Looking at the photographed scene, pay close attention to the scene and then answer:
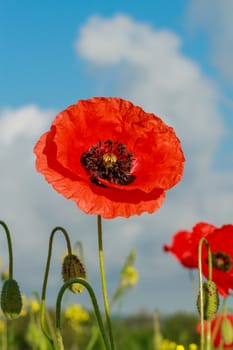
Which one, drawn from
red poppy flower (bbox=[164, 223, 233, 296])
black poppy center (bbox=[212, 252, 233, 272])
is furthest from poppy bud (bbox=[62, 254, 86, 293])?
black poppy center (bbox=[212, 252, 233, 272])

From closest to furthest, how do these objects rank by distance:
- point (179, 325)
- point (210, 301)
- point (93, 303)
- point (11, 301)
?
point (93, 303), point (210, 301), point (11, 301), point (179, 325)

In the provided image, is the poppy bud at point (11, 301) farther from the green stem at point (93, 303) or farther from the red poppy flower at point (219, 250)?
the red poppy flower at point (219, 250)

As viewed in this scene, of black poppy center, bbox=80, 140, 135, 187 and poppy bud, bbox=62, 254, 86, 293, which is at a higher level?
black poppy center, bbox=80, 140, 135, 187

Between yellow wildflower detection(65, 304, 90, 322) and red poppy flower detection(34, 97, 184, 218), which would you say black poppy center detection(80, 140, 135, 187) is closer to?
red poppy flower detection(34, 97, 184, 218)

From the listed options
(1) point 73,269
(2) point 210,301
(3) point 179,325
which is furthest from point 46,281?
(3) point 179,325

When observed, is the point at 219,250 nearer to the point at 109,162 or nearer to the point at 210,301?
the point at 210,301

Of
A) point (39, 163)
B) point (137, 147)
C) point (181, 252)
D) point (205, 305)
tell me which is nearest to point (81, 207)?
point (39, 163)
